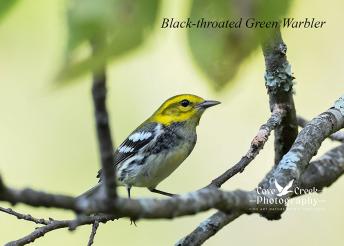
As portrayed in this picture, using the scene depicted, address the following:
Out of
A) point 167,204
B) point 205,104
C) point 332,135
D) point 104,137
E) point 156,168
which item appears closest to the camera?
point 104,137

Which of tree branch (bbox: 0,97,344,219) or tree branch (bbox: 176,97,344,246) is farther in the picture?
tree branch (bbox: 176,97,344,246)

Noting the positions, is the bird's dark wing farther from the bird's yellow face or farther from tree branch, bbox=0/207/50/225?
tree branch, bbox=0/207/50/225

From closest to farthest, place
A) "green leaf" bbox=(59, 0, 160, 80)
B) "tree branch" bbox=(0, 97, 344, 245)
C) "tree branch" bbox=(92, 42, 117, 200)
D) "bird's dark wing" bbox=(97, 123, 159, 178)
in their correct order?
"green leaf" bbox=(59, 0, 160, 80), "tree branch" bbox=(92, 42, 117, 200), "tree branch" bbox=(0, 97, 344, 245), "bird's dark wing" bbox=(97, 123, 159, 178)

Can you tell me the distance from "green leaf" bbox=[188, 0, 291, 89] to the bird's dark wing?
141 inches

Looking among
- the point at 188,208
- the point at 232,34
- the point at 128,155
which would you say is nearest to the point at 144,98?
the point at 128,155

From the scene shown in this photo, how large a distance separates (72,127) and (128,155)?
113 centimetres

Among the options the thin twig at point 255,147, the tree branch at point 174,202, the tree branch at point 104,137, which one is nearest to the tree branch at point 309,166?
the tree branch at point 174,202

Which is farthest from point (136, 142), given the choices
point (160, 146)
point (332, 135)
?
point (332, 135)

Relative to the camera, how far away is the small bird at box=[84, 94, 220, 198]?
4.12 m

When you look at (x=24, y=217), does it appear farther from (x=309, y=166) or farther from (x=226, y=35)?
(x=226, y=35)

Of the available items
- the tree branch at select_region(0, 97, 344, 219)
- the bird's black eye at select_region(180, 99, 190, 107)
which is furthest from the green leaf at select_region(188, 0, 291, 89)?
the bird's black eye at select_region(180, 99, 190, 107)

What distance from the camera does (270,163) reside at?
16.0 ft

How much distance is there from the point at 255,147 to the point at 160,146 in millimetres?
1487

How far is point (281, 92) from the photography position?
3.11 meters
